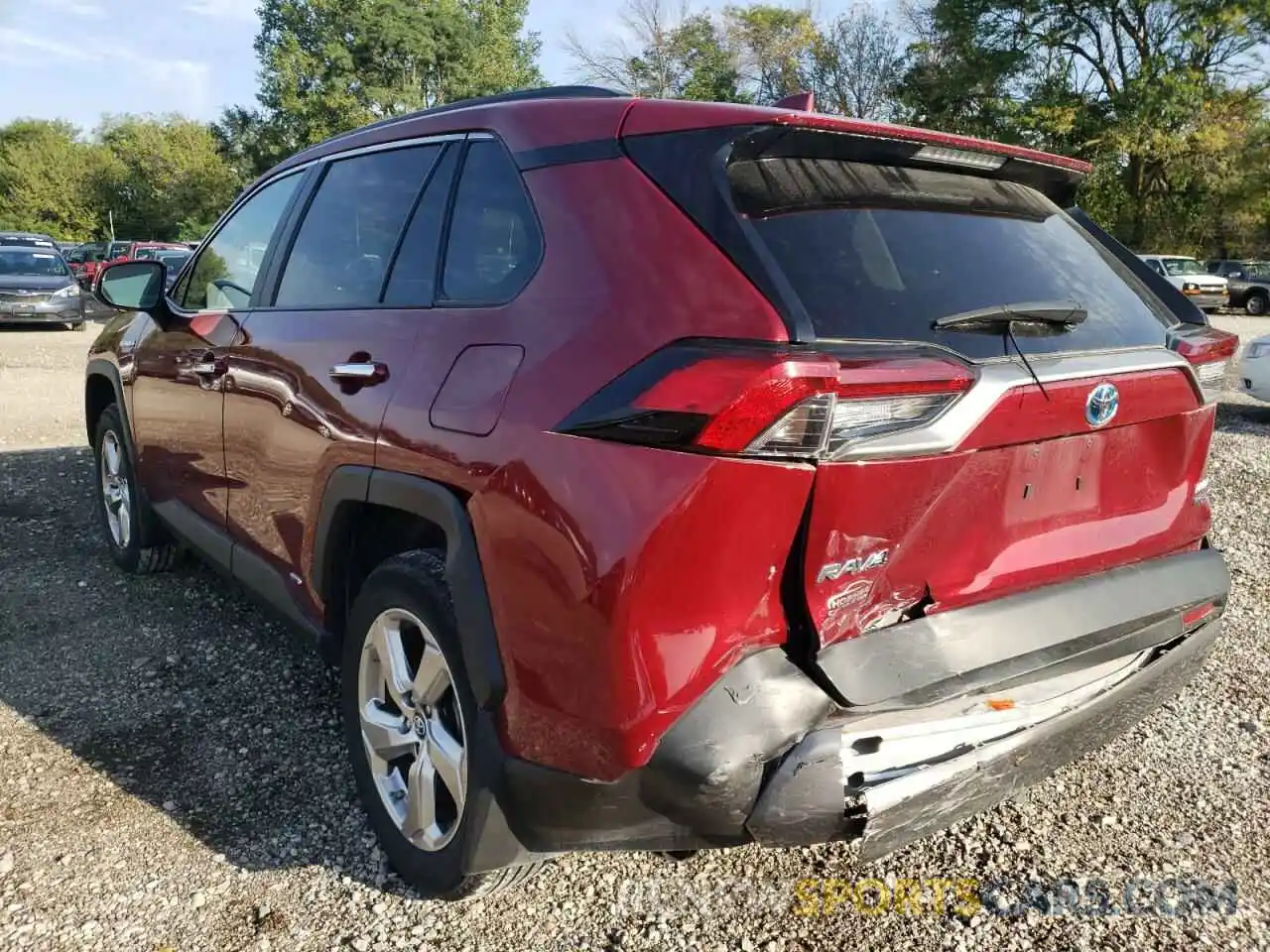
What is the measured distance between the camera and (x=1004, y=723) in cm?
200

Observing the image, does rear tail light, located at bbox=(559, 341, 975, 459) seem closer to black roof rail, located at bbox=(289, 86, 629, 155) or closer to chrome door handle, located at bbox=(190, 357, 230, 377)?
black roof rail, located at bbox=(289, 86, 629, 155)

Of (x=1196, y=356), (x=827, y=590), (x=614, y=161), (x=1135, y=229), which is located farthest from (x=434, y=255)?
(x=1135, y=229)

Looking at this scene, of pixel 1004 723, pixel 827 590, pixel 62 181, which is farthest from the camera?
pixel 62 181

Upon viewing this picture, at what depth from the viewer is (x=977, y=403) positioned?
184 centimetres

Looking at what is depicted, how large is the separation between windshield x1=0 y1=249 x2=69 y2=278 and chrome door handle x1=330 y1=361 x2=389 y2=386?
1843 cm

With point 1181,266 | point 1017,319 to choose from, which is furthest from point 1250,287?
point 1017,319

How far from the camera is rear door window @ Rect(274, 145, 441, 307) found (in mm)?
2676

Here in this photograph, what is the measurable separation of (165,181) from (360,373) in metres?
56.7

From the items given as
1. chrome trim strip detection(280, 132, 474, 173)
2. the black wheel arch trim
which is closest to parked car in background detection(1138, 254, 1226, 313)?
the black wheel arch trim

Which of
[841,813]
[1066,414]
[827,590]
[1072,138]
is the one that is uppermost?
[1072,138]

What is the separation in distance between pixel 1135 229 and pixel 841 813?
40.0 metres

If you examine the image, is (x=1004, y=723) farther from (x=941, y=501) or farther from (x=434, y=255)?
(x=434, y=255)

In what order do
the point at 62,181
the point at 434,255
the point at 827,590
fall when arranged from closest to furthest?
the point at 827,590, the point at 434,255, the point at 62,181
